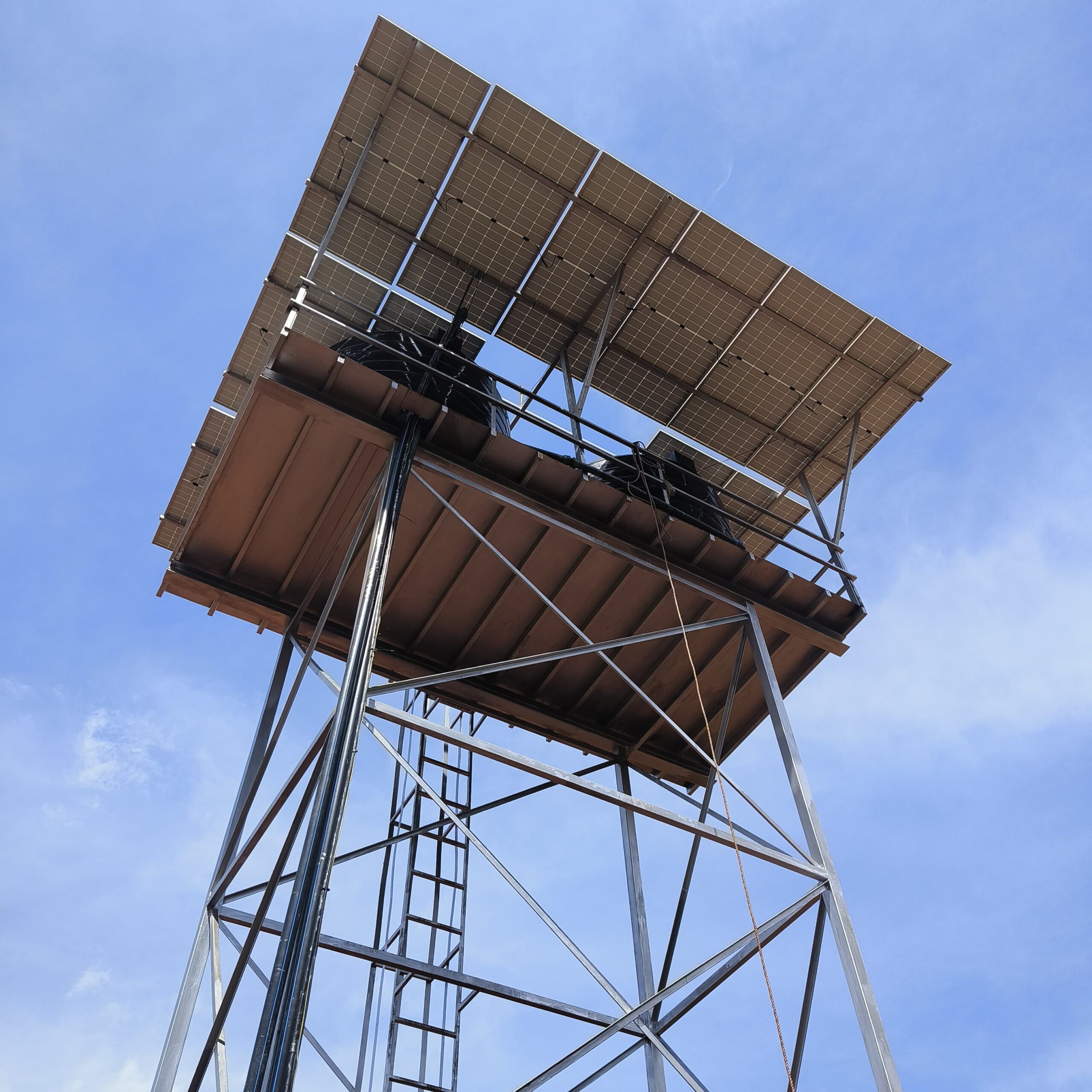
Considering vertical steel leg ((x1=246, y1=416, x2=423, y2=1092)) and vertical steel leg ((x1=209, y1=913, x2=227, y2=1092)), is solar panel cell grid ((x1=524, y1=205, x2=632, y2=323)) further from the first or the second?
vertical steel leg ((x1=209, y1=913, x2=227, y2=1092))

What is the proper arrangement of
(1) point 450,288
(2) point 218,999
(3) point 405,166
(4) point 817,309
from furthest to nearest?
1. (1) point 450,288
2. (4) point 817,309
3. (3) point 405,166
4. (2) point 218,999

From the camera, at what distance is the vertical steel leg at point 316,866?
22.5ft

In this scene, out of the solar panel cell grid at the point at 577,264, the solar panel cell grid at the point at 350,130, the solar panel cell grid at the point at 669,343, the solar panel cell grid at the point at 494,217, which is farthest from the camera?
the solar panel cell grid at the point at 669,343

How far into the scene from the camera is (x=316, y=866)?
25.3 feet

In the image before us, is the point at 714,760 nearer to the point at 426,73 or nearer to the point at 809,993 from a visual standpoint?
the point at 809,993

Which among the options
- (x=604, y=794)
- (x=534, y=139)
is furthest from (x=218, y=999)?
(x=534, y=139)

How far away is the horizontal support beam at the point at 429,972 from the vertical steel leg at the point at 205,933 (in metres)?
0.43

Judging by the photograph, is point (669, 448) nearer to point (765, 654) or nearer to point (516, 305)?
point (516, 305)

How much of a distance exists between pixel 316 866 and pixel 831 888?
5510mm

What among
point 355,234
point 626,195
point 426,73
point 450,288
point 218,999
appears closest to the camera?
point 218,999

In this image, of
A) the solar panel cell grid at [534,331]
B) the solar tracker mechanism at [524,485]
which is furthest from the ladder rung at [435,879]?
the solar panel cell grid at [534,331]

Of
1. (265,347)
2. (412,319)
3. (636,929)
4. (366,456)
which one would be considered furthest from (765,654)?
(265,347)

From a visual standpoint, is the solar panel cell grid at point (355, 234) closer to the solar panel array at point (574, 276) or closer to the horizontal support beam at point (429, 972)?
the solar panel array at point (574, 276)

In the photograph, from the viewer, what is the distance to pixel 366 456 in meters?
12.0
